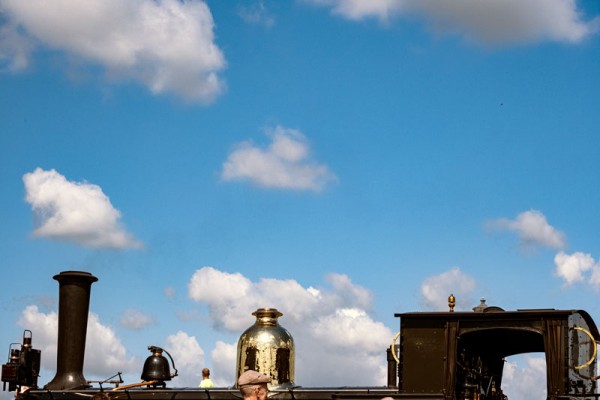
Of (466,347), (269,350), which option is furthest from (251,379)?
(269,350)

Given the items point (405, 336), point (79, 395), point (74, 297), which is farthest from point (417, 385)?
point (74, 297)

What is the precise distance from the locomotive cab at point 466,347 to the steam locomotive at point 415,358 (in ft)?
0.05

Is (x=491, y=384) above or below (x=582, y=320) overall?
below

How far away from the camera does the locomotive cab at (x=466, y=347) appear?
11.4m

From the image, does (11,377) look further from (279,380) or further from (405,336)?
(405,336)

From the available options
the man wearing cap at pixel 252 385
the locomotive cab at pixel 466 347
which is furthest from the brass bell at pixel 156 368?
the man wearing cap at pixel 252 385

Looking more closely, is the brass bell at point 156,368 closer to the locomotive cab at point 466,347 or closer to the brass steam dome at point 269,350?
the brass steam dome at point 269,350

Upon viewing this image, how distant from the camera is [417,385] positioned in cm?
1191

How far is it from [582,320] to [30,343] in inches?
405

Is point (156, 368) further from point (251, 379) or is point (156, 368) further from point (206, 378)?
point (251, 379)

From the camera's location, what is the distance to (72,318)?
1678cm

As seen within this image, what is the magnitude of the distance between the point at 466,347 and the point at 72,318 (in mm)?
8095

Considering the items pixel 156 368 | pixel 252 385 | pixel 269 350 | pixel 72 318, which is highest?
pixel 72 318

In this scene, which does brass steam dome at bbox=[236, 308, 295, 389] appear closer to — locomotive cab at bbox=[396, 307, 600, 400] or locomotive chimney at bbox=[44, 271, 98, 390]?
locomotive cab at bbox=[396, 307, 600, 400]
